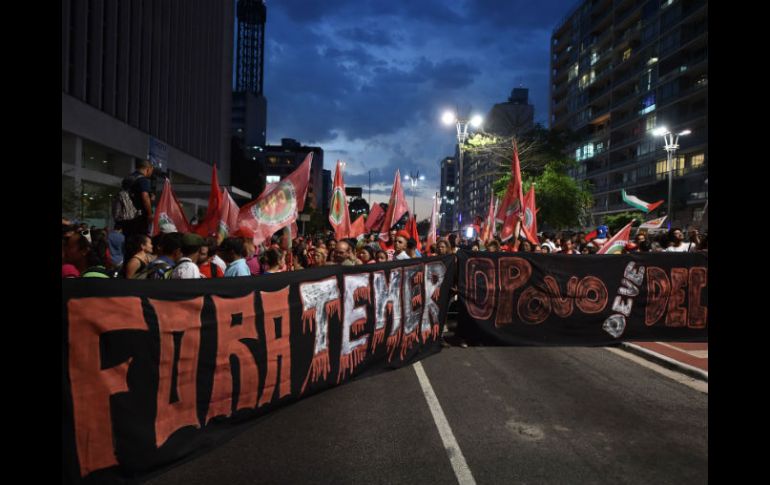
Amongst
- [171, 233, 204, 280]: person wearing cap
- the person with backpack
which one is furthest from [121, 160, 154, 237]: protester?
[171, 233, 204, 280]: person wearing cap

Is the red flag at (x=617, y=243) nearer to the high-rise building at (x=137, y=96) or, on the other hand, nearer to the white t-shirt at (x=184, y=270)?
the white t-shirt at (x=184, y=270)

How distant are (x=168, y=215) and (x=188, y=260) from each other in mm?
4061

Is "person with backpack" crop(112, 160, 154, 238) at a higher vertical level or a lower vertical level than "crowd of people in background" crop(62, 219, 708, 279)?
higher

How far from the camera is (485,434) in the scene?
4551mm

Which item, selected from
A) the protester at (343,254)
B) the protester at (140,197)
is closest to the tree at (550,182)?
the protester at (343,254)

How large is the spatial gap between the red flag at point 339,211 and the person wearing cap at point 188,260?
5.80 meters

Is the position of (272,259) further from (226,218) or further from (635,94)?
(635,94)

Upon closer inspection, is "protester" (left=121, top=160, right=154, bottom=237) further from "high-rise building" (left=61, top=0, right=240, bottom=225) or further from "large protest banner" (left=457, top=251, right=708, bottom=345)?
"high-rise building" (left=61, top=0, right=240, bottom=225)

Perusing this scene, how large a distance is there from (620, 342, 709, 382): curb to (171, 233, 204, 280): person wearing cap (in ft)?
19.5

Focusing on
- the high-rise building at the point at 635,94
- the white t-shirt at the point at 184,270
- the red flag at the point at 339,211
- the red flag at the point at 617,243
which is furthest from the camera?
the high-rise building at the point at 635,94

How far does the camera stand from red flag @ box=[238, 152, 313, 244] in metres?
7.85

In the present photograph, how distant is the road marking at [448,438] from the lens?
3730 mm
